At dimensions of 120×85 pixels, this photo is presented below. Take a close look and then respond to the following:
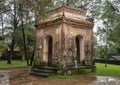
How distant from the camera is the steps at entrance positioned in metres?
12.4

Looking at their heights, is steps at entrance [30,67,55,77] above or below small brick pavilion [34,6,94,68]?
below

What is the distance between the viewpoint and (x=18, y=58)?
36250 mm

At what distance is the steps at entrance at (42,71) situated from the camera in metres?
12.4

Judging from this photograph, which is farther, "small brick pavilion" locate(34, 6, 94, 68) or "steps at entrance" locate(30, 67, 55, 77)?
"small brick pavilion" locate(34, 6, 94, 68)

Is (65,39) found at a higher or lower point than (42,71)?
higher

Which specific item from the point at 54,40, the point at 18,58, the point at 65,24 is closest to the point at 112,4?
the point at 65,24

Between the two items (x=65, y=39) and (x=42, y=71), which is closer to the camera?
(x=65, y=39)

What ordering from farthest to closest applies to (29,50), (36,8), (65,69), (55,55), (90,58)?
(29,50) → (90,58) → (55,55) → (65,69) → (36,8)

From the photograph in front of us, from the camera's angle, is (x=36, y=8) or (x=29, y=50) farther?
(x=29, y=50)

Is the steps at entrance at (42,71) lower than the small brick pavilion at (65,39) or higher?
lower

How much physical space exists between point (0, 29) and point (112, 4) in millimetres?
16661

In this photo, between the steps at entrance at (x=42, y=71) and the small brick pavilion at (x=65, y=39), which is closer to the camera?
the steps at entrance at (x=42, y=71)

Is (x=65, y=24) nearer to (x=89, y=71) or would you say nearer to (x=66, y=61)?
(x=66, y=61)

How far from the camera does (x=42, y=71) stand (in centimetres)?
1308
